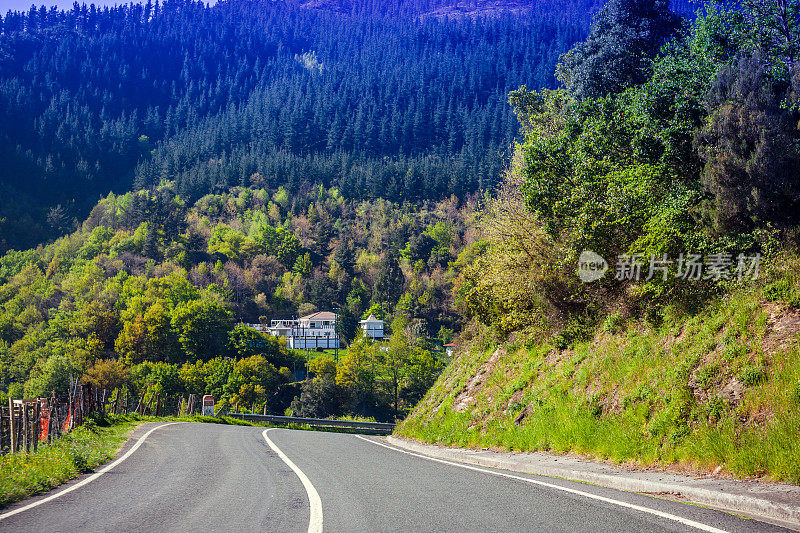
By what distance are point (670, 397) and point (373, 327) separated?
11903 cm

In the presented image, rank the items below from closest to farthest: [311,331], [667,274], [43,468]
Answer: [43,468] < [667,274] < [311,331]


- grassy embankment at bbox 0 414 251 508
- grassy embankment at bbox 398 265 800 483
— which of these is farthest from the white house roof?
grassy embankment at bbox 0 414 251 508

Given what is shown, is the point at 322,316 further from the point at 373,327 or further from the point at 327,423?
the point at 327,423

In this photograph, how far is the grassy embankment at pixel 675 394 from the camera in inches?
344

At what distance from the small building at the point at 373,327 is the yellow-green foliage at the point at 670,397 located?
109203 millimetres

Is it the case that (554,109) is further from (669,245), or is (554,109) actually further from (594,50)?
(669,245)

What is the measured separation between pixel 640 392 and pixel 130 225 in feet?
519

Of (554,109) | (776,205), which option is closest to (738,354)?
(776,205)

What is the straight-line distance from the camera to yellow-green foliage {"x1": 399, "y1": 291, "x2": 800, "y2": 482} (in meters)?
8.71

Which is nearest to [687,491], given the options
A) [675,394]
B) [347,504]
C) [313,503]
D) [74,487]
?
[675,394]

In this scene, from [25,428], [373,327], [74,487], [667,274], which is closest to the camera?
[74,487]

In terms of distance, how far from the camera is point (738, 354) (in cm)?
1055

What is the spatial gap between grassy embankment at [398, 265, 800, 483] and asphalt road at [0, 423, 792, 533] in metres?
2.07

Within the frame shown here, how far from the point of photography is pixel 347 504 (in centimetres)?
725
